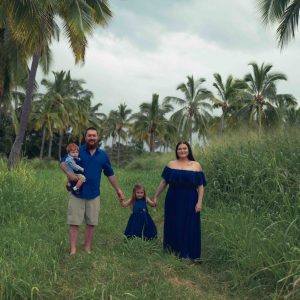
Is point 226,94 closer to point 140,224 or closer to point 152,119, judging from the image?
point 152,119

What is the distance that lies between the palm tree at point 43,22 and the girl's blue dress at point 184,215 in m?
6.55

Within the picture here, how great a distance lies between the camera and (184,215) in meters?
5.46

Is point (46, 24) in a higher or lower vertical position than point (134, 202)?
higher

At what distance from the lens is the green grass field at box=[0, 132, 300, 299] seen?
13.3ft

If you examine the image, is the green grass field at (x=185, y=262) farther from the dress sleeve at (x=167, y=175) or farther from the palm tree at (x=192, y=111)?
the palm tree at (x=192, y=111)

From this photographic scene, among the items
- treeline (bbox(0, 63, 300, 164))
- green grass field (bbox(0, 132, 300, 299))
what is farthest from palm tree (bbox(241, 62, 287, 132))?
green grass field (bbox(0, 132, 300, 299))

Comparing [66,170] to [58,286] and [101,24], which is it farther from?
[101,24]

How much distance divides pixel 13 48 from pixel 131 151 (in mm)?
43023

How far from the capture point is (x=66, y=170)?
5277 mm

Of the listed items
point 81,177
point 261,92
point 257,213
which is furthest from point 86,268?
point 261,92

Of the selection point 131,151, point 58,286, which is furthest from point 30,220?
point 131,151

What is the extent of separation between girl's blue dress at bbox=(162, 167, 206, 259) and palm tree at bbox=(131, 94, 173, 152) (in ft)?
117

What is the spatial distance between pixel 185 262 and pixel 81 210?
1509mm

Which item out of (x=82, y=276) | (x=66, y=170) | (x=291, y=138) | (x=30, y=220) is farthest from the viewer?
(x=291, y=138)
